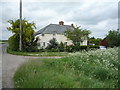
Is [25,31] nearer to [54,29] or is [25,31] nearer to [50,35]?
[50,35]

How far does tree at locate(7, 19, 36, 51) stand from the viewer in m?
21.8

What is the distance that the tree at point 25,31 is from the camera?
21.8 meters

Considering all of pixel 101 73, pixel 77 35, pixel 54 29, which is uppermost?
pixel 54 29

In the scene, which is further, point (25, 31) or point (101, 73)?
point (25, 31)

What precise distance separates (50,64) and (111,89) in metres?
2.63

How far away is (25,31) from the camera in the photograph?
21906mm

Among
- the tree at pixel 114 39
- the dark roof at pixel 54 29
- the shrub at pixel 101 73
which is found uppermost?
the dark roof at pixel 54 29

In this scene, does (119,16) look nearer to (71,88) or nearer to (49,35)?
(71,88)

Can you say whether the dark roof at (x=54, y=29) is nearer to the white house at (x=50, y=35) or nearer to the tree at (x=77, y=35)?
the white house at (x=50, y=35)

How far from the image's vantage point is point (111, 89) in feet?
12.2

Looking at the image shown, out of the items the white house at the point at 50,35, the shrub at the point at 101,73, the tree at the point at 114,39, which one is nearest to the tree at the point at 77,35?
the white house at the point at 50,35

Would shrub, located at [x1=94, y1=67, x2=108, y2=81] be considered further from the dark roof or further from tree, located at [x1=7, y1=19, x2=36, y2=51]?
the dark roof

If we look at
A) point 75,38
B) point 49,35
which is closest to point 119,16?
point 75,38

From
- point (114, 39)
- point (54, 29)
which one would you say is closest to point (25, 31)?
point (54, 29)
